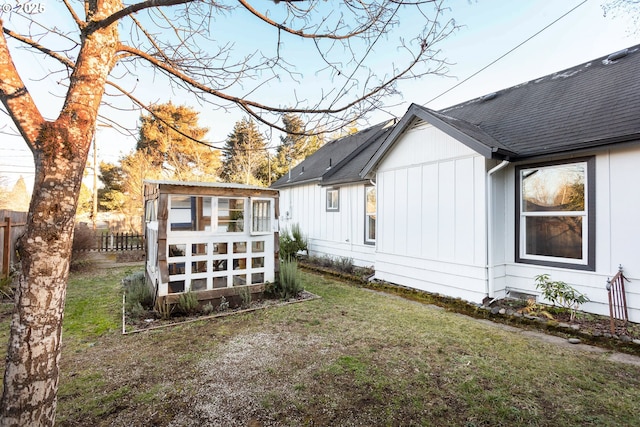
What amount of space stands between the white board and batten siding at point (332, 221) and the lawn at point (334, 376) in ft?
14.4

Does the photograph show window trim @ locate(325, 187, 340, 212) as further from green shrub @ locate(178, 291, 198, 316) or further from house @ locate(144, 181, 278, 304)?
green shrub @ locate(178, 291, 198, 316)

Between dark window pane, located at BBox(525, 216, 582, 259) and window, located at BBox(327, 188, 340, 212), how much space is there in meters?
5.68

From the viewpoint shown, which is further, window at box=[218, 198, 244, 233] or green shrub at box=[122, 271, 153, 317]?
window at box=[218, 198, 244, 233]

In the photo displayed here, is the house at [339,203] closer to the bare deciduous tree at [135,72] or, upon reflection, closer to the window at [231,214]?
the window at [231,214]

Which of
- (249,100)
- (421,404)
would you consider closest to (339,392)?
(421,404)

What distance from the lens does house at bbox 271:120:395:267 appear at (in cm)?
899

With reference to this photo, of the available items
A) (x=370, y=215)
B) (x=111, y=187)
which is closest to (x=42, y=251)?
(x=370, y=215)

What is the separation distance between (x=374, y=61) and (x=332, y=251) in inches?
327

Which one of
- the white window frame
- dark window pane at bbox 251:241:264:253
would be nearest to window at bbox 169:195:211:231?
the white window frame

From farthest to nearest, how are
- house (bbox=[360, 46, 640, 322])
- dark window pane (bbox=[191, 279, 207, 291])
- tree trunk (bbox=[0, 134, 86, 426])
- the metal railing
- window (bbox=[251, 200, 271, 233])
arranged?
window (bbox=[251, 200, 271, 233]) < dark window pane (bbox=[191, 279, 207, 291]) < house (bbox=[360, 46, 640, 322]) < the metal railing < tree trunk (bbox=[0, 134, 86, 426])

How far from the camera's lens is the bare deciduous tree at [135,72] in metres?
1.59

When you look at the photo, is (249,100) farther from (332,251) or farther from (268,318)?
(332,251)

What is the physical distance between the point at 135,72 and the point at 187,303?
359cm

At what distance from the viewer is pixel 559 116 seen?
5707 millimetres
